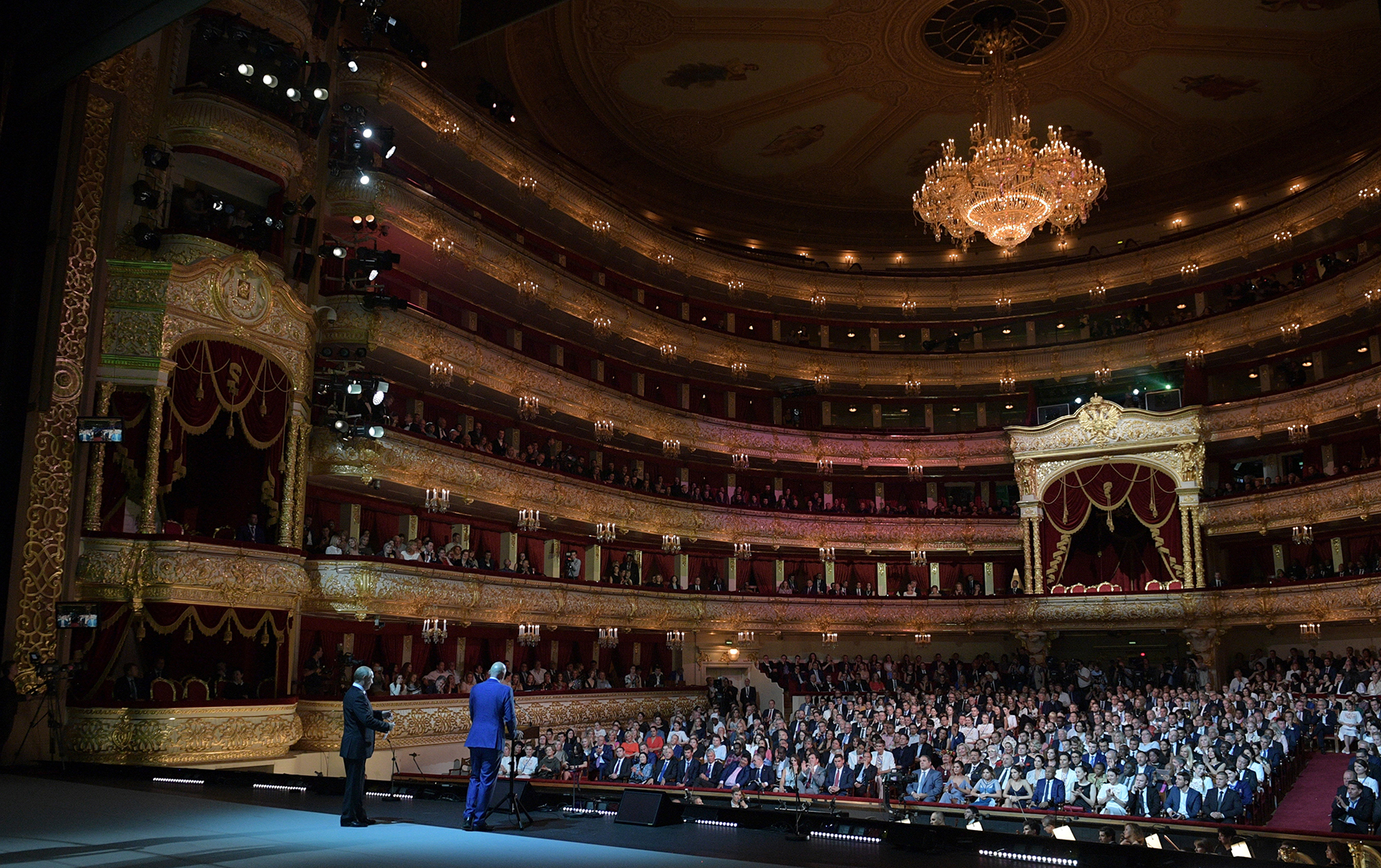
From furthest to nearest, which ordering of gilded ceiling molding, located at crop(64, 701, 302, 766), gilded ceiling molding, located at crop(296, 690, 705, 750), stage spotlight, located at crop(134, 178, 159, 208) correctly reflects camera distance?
gilded ceiling molding, located at crop(296, 690, 705, 750) → stage spotlight, located at crop(134, 178, 159, 208) → gilded ceiling molding, located at crop(64, 701, 302, 766)

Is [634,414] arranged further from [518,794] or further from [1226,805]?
[518,794]

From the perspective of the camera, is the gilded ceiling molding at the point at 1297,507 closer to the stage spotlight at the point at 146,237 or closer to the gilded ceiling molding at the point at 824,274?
the gilded ceiling molding at the point at 824,274

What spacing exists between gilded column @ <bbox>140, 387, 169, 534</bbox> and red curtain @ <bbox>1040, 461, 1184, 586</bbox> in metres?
23.2

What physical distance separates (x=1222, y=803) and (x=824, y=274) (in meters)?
23.1

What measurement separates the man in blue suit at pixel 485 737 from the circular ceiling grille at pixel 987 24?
747 inches

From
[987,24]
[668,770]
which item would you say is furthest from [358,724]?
[987,24]

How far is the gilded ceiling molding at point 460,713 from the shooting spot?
636 inches

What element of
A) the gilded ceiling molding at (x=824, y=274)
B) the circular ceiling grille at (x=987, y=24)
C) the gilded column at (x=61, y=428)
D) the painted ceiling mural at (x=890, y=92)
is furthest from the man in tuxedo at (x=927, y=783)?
the circular ceiling grille at (x=987, y=24)

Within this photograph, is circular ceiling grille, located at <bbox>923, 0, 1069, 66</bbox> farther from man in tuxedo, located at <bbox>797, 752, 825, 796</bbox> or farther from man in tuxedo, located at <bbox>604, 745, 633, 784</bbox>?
man in tuxedo, located at <bbox>604, 745, 633, 784</bbox>

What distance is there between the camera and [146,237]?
14.5 m

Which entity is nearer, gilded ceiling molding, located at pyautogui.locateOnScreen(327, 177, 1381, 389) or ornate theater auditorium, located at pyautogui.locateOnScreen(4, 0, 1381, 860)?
ornate theater auditorium, located at pyautogui.locateOnScreen(4, 0, 1381, 860)

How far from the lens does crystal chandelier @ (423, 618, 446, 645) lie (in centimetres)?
1955

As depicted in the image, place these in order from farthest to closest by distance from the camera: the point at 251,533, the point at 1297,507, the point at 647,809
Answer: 1. the point at 1297,507
2. the point at 251,533
3. the point at 647,809

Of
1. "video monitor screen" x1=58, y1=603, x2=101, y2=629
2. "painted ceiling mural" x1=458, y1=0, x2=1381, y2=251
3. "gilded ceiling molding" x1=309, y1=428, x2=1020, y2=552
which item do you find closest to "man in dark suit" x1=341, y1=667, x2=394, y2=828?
"video monitor screen" x1=58, y1=603, x2=101, y2=629
